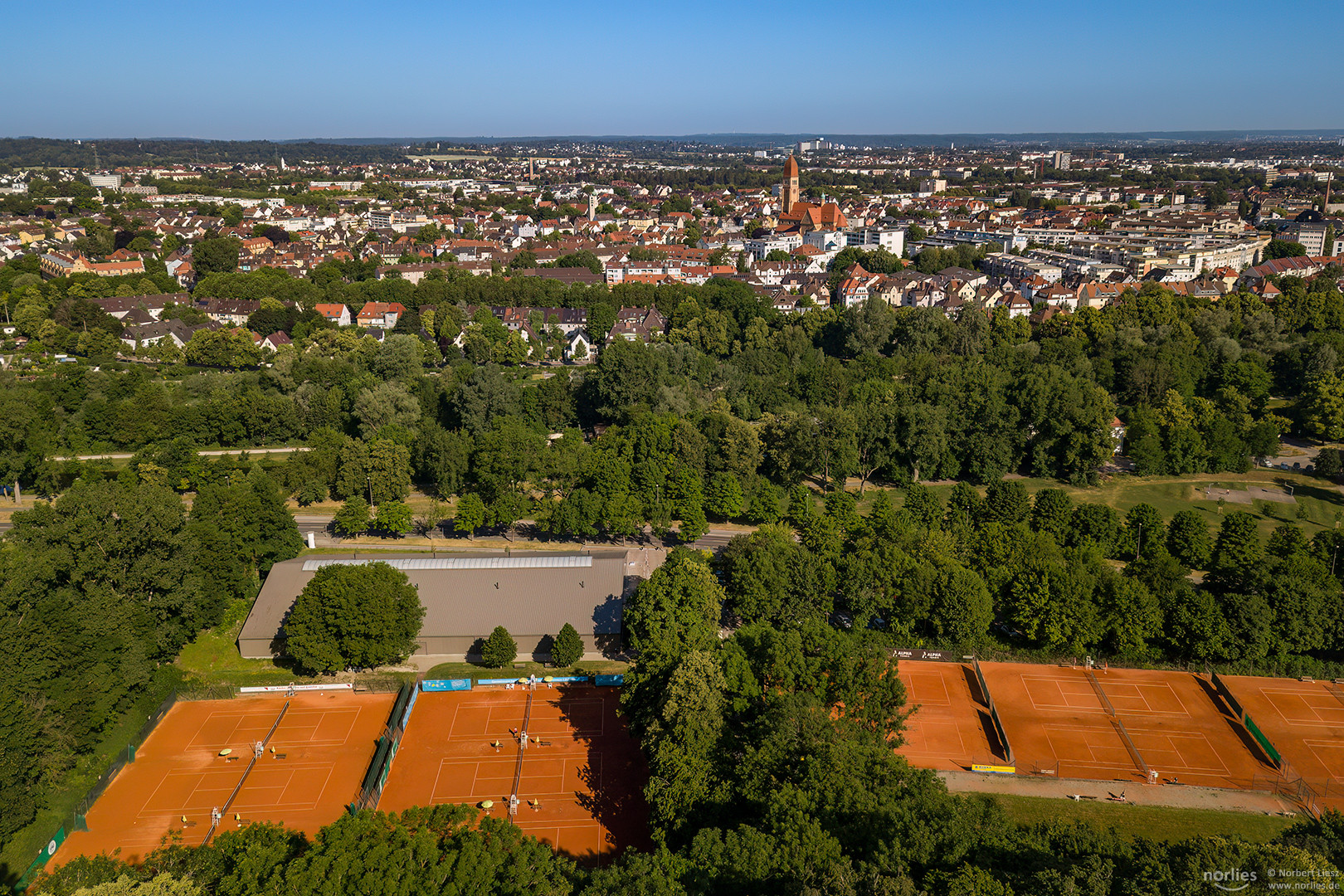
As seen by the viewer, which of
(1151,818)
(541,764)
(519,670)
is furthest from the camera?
(519,670)

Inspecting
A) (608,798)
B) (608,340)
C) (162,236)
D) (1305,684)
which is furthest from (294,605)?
(162,236)

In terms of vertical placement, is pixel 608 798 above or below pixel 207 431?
below

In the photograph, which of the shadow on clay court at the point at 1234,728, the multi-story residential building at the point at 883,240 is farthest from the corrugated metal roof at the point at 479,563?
the multi-story residential building at the point at 883,240

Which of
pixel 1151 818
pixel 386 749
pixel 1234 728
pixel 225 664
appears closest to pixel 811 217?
pixel 1234 728

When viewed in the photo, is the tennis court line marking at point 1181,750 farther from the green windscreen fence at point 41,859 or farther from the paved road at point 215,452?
the paved road at point 215,452

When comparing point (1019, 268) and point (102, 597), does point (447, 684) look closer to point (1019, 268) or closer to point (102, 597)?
point (102, 597)

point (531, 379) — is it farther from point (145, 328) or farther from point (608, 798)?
point (608, 798)
